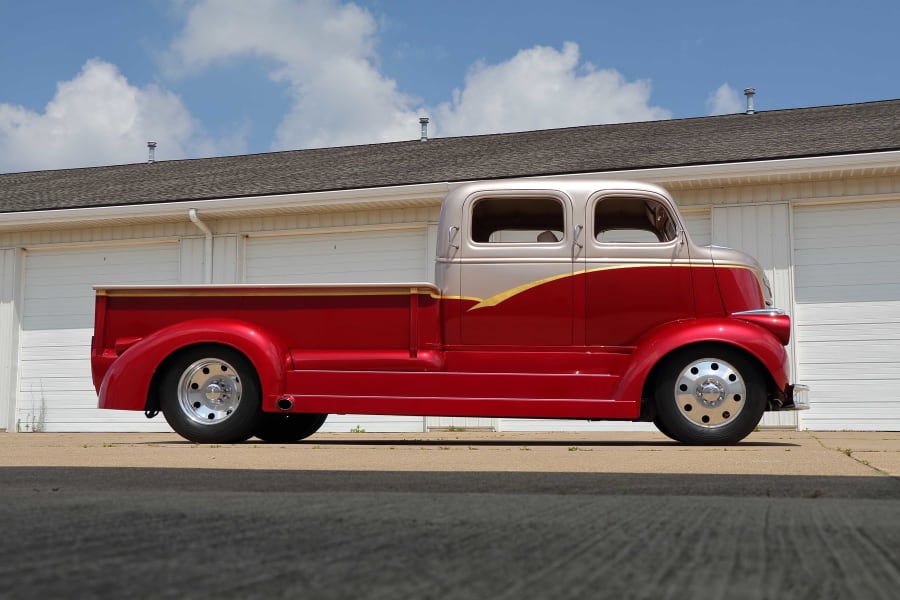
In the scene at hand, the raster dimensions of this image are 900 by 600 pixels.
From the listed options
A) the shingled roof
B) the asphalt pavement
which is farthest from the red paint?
the shingled roof

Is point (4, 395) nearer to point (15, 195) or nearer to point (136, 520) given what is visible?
point (15, 195)

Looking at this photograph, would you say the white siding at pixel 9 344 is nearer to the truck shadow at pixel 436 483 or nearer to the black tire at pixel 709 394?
the black tire at pixel 709 394

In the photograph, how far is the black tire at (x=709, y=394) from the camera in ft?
22.1

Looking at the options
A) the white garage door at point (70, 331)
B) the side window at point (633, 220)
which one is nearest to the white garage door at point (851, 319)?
the side window at point (633, 220)

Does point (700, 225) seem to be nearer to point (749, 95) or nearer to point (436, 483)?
point (749, 95)

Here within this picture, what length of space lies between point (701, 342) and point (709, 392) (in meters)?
0.35

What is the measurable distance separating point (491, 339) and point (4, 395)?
9.53 meters

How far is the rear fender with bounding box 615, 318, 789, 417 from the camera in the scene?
677 centimetres

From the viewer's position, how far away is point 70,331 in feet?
45.3

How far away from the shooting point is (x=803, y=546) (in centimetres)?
174

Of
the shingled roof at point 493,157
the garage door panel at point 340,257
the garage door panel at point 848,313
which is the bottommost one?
the garage door panel at point 848,313

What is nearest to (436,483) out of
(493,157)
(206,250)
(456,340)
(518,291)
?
(456,340)

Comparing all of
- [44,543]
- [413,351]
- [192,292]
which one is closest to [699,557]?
[44,543]

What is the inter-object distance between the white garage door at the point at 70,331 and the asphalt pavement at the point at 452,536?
1022 centimetres
